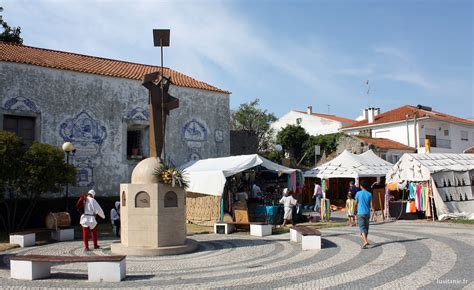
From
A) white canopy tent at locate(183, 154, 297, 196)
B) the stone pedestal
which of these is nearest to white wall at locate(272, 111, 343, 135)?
white canopy tent at locate(183, 154, 297, 196)

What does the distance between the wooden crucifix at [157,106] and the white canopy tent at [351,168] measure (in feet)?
43.5

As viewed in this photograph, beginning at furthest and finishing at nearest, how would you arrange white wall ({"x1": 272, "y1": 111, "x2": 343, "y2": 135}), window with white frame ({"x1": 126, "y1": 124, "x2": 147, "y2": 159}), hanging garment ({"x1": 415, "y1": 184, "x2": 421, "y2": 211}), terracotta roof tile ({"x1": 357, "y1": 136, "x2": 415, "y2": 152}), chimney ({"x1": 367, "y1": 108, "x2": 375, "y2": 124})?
1. white wall ({"x1": 272, "y1": 111, "x2": 343, "y2": 135})
2. chimney ({"x1": 367, "y1": 108, "x2": 375, "y2": 124})
3. terracotta roof tile ({"x1": 357, "y1": 136, "x2": 415, "y2": 152})
4. window with white frame ({"x1": 126, "y1": 124, "x2": 147, "y2": 159})
5. hanging garment ({"x1": 415, "y1": 184, "x2": 421, "y2": 211})

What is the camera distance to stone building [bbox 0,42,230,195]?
59.1ft

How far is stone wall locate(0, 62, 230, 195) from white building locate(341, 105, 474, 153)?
816 inches

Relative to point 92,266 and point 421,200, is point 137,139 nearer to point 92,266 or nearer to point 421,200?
point 421,200

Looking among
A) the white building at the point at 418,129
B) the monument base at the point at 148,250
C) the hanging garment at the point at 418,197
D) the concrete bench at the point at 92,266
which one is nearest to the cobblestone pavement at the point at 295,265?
the concrete bench at the point at 92,266

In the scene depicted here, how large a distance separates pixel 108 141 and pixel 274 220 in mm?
8855

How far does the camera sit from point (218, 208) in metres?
16.2

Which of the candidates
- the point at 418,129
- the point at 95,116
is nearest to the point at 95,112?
the point at 95,116

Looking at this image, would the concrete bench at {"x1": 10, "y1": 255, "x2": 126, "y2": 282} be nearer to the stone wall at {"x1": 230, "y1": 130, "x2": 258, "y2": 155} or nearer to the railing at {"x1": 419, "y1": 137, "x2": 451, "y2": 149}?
the stone wall at {"x1": 230, "y1": 130, "x2": 258, "y2": 155}

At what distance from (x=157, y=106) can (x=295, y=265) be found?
5.13 m

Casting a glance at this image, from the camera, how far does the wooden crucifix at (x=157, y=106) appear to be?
35.4ft

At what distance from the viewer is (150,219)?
32.6 ft

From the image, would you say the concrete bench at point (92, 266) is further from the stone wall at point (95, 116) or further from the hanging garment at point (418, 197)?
the hanging garment at point (418, 197)
